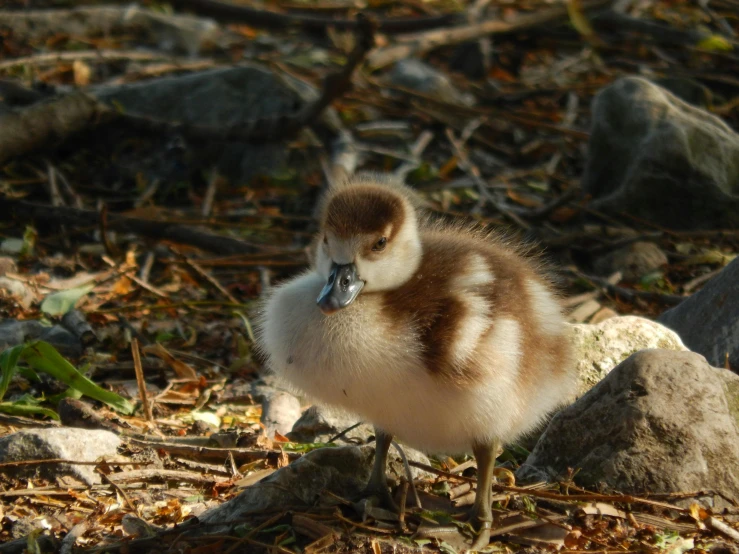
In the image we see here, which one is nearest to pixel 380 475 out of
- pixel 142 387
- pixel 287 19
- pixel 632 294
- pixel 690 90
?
pixel 142 387

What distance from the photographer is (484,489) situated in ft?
9.79

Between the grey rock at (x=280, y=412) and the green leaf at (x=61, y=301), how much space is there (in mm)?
1189

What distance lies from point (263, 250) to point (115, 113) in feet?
5.34

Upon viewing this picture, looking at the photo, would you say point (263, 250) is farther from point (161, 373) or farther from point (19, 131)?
point (19, 131)

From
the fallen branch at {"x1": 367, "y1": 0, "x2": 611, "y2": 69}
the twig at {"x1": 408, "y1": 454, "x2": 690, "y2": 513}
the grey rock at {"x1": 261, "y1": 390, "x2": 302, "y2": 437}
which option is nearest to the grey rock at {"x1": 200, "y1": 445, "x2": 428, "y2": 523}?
the twig at {"x1": 408, "y1": 454, "x2": 690, "y2": 513}

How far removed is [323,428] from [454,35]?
5.05m

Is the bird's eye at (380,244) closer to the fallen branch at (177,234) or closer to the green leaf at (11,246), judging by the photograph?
the fallen branch at (177,234)

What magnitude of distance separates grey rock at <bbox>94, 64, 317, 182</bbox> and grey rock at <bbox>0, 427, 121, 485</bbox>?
11.0 feet

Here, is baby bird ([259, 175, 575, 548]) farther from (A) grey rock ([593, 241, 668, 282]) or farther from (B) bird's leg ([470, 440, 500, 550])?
(A) grey rock ([593, 241, 668, 282])

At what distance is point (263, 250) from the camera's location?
17.0ft

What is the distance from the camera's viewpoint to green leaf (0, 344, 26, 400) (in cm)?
357

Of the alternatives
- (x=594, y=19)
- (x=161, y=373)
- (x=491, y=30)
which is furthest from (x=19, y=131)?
(x=594, y=19)

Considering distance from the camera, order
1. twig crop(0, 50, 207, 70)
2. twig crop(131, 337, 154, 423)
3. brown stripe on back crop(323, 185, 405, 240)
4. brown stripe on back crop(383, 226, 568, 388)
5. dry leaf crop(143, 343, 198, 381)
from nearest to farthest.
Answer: brown stripe on back crop(383, 226, 568, 388) < brown stripe on back crop(323, 185, 405, 240) < twig crop(131, 337, 154, 423) < dry leaf crop(143, 343, 198, 381) < twig crop(0, 50, 207, 70)

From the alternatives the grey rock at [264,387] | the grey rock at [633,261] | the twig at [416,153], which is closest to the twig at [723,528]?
the grey rock at [264,387]
